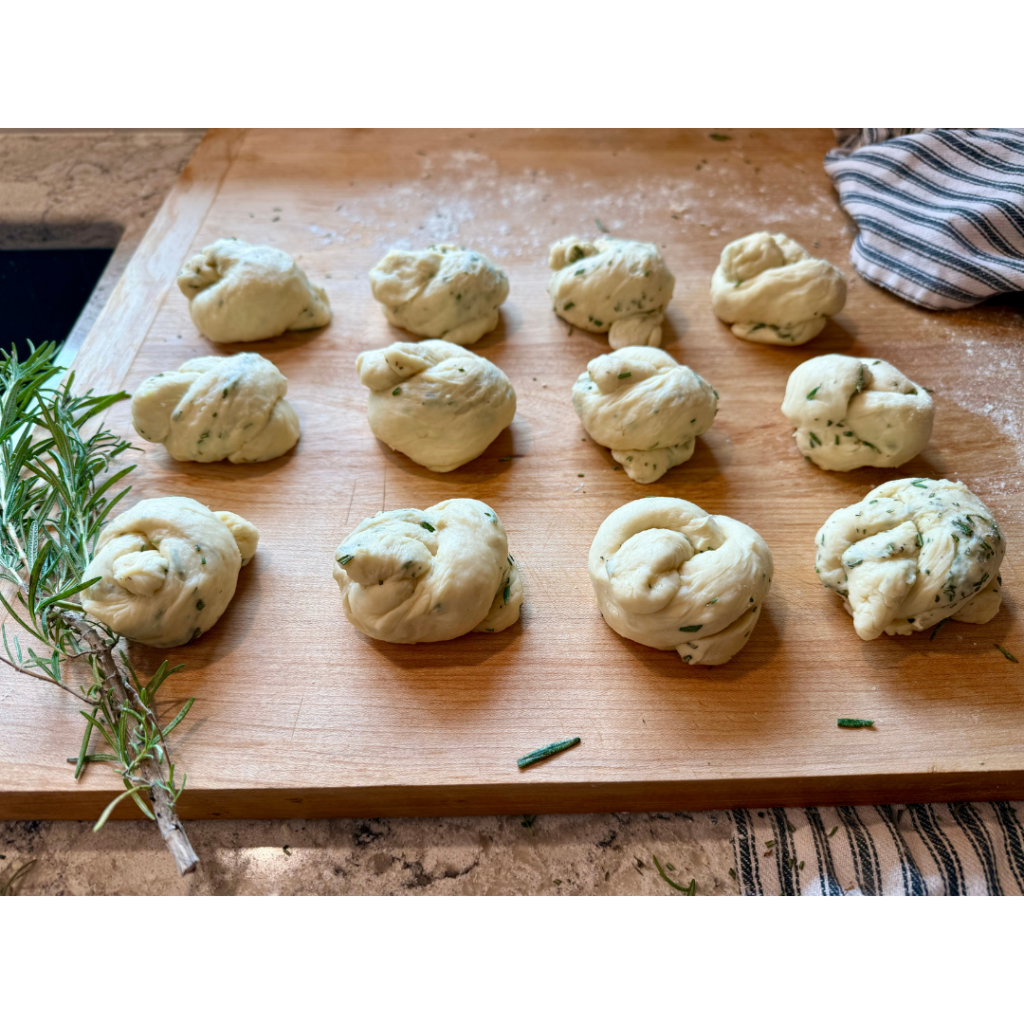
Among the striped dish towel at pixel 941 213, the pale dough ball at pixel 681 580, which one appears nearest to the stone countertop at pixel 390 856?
the pale dough ball at pixel 681 580

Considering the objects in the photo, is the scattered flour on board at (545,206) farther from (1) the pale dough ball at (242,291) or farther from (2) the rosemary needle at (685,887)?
(2) the rosemary needle at (685,887)

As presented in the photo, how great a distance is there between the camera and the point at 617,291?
2.68 metres

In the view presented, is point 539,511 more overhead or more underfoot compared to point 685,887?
more overhead

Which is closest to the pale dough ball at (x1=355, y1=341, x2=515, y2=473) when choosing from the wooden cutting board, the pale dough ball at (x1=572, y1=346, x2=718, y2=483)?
the wooden cutting board

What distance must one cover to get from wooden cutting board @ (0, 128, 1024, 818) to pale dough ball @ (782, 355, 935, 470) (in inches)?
3.8

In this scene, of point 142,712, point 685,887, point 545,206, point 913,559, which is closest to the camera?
point 685,887

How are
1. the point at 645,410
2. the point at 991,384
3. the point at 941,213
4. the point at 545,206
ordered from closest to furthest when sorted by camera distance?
the point at 645,410
the point at 991,384
the point at 941,213
the point at 545,206

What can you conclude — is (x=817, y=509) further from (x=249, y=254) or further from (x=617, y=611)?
(x=249, y=254)

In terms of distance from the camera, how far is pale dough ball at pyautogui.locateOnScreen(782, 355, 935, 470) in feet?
7.44

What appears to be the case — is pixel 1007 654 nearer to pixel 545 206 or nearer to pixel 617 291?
pixel 617 291

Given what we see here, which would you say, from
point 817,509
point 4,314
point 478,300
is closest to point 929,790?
point 817,509

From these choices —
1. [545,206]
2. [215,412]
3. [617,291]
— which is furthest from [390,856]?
[545,206]

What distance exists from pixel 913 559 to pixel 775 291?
3.78 ft

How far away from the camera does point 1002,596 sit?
82.4 inches
